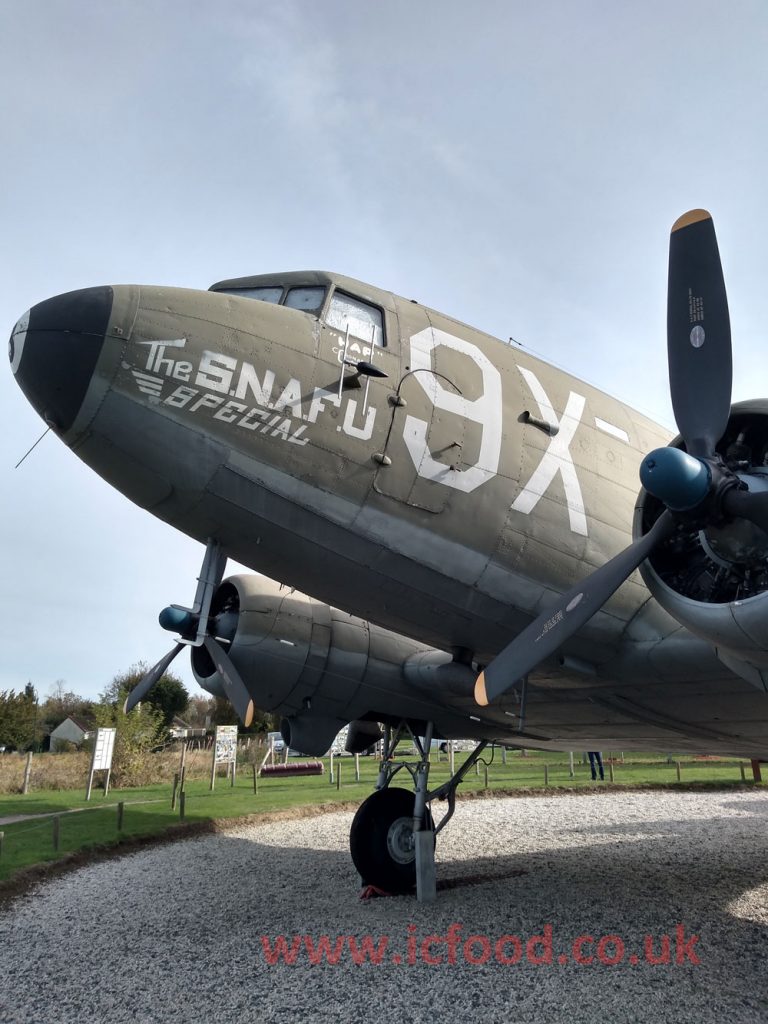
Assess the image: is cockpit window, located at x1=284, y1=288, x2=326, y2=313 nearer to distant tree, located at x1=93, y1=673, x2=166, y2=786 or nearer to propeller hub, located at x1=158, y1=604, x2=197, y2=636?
propeller hub, located at x1=158, y1=604, x2=197, y2=636

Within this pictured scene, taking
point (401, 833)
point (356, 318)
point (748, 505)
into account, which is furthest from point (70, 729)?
point (748, 505)

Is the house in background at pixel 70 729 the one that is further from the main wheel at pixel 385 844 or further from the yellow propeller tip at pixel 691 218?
the yellow propeller tip at pixel 691 218

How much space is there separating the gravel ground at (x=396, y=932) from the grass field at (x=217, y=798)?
1.14m

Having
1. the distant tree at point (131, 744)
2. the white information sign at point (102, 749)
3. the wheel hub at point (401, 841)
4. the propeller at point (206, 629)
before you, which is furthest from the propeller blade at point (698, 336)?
the distant tree at point (131, 744)

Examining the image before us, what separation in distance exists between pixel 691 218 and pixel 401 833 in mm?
7893

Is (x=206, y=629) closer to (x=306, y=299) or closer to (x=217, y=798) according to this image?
(x=306, y=299)

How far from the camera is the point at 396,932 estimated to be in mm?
7012

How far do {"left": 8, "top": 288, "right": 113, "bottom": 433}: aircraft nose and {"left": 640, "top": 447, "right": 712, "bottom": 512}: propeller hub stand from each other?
4.00 m

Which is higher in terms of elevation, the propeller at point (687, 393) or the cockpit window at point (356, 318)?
the cockpit window at point (356, 318)

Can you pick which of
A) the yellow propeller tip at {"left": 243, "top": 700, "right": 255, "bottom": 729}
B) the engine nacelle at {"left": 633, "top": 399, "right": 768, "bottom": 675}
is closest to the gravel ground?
A: the yellow propeller tip at {"left": 243, "top": 700, "right": 255, "bottom": 729}

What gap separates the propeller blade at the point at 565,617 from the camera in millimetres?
4953

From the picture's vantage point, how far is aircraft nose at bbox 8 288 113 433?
5168mm

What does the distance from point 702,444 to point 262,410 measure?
3267mm

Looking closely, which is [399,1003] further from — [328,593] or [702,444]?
[702,444]
